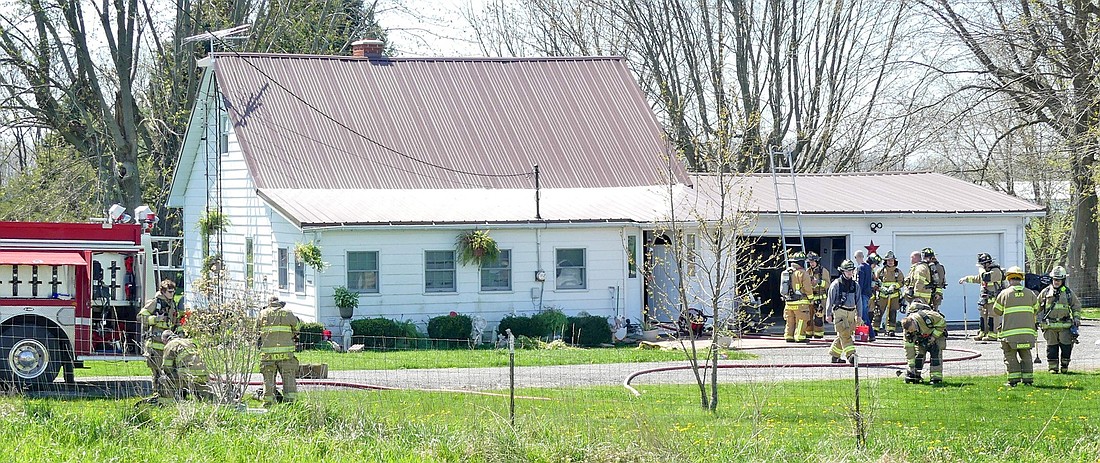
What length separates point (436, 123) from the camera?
1136 inches

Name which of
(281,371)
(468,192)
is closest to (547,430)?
(281,371)

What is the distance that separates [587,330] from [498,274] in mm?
2058

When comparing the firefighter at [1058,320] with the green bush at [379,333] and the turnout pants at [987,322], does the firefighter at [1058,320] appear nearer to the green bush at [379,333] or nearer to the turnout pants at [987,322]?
the turnout pants at [987,322]

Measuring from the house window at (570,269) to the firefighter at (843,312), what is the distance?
216 inches

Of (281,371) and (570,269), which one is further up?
(570,269)

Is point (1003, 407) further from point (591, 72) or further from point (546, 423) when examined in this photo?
point (591, 72)

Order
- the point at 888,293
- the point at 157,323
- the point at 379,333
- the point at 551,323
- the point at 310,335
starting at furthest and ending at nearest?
the point at 888,293 < the point at 551,323 < the point at 379,333 < the point at 310,335 < the point at 157,323

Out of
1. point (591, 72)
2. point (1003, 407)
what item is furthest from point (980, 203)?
point (1003, 407)

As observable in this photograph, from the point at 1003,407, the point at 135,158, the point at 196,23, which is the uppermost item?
the point at 196,23

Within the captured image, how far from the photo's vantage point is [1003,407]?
14102mm

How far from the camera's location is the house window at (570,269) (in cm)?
2497

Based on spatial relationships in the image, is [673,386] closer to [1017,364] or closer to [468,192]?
[1017,364]

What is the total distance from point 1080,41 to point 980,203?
4.21 metres

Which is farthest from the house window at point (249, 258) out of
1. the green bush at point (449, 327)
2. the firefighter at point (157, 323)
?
the firefighter at point (157, 323)
